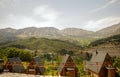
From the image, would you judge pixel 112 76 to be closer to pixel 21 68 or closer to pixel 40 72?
pixel 40 72

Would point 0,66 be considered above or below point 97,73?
above

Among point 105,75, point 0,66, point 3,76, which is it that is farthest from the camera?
point 105,75

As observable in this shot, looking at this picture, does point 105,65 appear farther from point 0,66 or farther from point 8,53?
point 8,53

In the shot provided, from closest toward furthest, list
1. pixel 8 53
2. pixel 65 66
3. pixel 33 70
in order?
pixel 65 66 < pixel 33 70 < pixel 8 53

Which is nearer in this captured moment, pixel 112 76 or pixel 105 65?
pixel 112 76

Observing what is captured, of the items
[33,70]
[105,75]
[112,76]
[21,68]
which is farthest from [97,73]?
[21,68]

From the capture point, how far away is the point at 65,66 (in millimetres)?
56688

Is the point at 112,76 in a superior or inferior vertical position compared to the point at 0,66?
inferior

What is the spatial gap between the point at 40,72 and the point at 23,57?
2135 inches

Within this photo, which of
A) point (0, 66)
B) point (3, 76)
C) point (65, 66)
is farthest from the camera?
point (65, 66)

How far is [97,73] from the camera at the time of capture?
177ft

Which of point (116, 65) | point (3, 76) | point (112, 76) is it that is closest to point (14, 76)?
point (3, 76)

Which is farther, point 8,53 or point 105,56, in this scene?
point 8,53

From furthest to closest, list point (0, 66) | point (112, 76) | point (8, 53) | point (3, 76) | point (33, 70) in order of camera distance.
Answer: point (8, 53), point (33, 70), point (112, 76), point (0, 66), point (3, 76)
